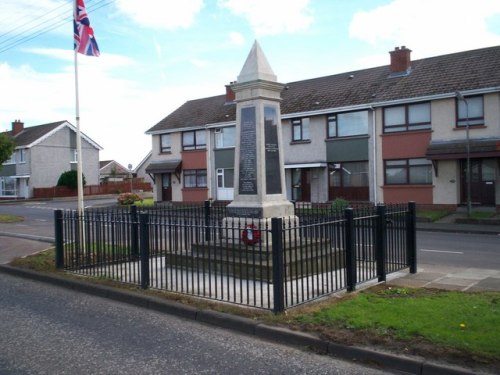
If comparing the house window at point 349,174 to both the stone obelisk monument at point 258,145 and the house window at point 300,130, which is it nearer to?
the house window at point 300,130

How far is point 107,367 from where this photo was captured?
17.6 ft

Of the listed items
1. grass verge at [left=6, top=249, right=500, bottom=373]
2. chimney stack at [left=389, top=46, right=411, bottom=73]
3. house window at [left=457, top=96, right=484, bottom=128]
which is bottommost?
grass verge at [left=6, top=249, right=500, bottom=373]

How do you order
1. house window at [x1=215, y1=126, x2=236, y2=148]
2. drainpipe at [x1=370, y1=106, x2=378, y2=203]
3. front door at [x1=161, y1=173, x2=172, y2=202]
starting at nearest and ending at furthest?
drainpipe at [x1=370, y1=106, x2=378, y2=203] < house window at [x1=215, y1=126, x2=236, y2=148] < front door at [x1=161, y1=173, x2=172, y2=202]

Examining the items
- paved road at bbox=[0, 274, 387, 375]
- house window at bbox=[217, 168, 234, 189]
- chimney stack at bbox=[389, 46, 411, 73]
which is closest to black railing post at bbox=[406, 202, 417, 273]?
paved road at bbox=[0, 274, 387, 375]

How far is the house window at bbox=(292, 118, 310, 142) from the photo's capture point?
101 feet

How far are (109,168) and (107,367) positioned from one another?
93606mm

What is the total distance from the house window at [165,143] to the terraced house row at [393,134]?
4320 mm

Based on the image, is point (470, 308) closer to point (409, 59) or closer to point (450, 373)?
point (450, 373)

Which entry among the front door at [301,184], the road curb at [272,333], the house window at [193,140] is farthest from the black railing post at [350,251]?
the house window at [193,140]

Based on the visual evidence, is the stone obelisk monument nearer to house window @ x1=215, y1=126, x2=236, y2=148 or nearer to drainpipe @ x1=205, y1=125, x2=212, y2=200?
house window @ x1=215, y1=126, x2=236, y2=148

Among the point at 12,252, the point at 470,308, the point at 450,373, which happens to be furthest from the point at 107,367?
the point at 12,252

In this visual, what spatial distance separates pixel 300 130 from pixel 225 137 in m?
6.50

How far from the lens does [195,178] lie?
124 feet

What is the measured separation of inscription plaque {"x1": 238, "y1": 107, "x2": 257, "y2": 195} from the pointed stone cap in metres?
0.63
